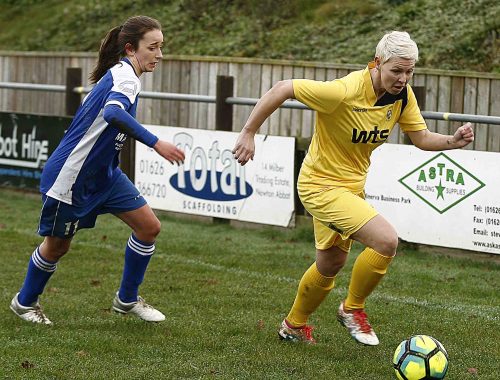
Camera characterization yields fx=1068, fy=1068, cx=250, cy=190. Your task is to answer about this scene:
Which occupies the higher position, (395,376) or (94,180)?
(94,180)

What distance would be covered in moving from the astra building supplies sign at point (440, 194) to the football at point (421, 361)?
4.58 m

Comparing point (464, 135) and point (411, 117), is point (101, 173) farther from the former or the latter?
point (464, 135)

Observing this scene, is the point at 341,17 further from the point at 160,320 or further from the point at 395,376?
the point at 395,376

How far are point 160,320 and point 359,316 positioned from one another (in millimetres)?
1461

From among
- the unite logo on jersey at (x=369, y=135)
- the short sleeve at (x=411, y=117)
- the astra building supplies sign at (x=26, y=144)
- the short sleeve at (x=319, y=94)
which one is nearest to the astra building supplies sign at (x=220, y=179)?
the astra building supplies sign at (x=26, y=144)

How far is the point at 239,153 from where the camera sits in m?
6.15

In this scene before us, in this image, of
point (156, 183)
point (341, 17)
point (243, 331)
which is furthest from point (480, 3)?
point (243, 331)

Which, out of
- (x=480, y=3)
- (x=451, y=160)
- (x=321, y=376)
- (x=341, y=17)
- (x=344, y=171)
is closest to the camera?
(x=321, y=376)

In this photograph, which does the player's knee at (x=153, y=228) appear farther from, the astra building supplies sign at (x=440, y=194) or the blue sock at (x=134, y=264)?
the astra building supplies sign at (x=440, y=194)

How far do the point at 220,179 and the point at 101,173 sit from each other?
5.57 meters

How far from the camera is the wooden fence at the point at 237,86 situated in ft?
38.5

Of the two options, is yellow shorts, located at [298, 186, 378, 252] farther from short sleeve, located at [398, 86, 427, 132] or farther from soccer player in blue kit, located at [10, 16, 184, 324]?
soccer player in blue kit, located at [10, 16, 184, 324]

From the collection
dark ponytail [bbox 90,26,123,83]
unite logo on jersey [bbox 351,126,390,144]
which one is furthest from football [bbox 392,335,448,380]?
dark ponytail [bbox 90,26,123,83]

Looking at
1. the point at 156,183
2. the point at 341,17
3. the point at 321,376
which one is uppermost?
the point at 341,17
